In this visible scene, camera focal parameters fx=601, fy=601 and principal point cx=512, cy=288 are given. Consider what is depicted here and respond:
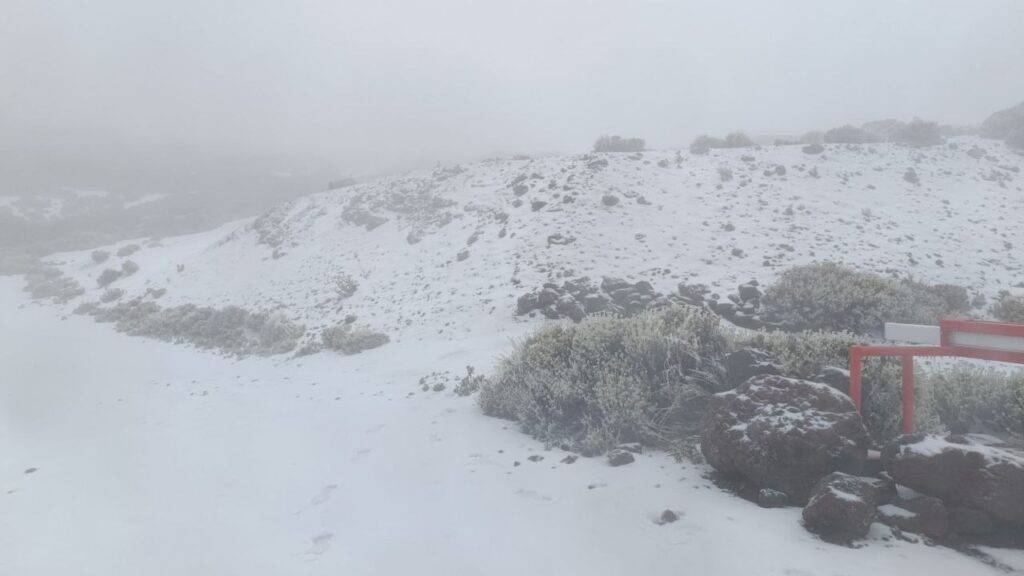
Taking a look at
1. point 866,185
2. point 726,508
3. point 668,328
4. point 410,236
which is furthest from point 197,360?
point 866,185

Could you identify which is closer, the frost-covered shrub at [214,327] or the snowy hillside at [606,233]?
the snowy hillside at [606,233]

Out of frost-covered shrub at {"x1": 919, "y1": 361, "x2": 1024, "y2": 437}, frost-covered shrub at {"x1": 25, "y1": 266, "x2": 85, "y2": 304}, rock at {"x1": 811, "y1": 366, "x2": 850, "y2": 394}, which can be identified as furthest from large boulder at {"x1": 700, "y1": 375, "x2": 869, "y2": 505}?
frost-covered shrub at {"x1": 25, "y1": 266, "x2": 85, "y2": 304}

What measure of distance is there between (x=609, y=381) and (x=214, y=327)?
1439 cm

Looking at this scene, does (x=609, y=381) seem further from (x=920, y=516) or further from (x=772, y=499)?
(x=920, y=516)

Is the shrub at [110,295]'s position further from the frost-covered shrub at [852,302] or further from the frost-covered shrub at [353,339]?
the frost-covered shrub at [852,302]

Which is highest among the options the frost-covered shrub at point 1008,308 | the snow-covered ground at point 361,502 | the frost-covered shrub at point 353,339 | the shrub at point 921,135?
the shrub at point 921,135

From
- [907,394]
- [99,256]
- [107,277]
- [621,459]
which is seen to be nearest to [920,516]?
[907,394]

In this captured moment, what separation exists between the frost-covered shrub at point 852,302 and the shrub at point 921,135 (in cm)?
1728

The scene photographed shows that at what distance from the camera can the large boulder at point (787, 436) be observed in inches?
159

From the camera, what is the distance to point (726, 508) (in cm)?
410

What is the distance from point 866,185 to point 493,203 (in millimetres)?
12593

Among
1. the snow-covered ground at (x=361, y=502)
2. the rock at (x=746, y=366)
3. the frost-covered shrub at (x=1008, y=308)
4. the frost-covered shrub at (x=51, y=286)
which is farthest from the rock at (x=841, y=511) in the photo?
the frost-covered shrub at (x=51, y=286)

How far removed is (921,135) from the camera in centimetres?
2584

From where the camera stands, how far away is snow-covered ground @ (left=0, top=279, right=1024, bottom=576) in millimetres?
3773
